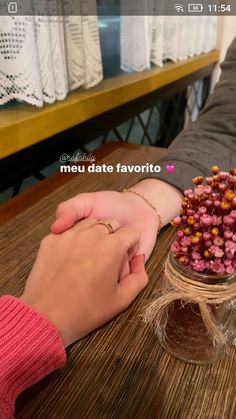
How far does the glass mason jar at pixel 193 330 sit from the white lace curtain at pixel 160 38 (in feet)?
2.77

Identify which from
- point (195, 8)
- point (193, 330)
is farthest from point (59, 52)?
point (195, 8)

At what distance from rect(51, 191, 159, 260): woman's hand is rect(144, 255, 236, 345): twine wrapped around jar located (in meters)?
0.13

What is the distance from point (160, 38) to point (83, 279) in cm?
96

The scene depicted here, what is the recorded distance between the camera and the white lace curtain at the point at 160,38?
97cm

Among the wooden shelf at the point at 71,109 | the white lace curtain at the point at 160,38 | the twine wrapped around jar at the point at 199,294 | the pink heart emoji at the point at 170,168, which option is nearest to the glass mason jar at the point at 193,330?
the twine wrapped around jar at the point at 199,294

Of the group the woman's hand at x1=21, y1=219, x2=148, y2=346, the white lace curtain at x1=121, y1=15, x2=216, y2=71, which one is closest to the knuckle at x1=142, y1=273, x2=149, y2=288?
the woman's hand at x1=21, y1=219, x2=148, y2=346

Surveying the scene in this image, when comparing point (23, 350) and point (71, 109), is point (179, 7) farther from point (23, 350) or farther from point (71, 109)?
point (23, 350)

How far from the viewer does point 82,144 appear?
3.13 feet

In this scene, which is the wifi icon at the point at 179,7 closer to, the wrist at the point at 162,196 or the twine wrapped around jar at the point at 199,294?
the wrist at the point at 162,196

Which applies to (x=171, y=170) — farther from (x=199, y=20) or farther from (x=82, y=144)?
(x=199, y=20)

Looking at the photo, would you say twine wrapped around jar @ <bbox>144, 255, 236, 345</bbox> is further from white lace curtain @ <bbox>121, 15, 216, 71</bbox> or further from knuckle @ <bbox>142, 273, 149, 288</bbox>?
white lace curtain @ <bbox>121, 15, 216, 71</bbox>

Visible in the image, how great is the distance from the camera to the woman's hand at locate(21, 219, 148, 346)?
33 cm

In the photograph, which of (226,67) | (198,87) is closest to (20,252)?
(226,67)

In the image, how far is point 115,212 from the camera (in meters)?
0.46
